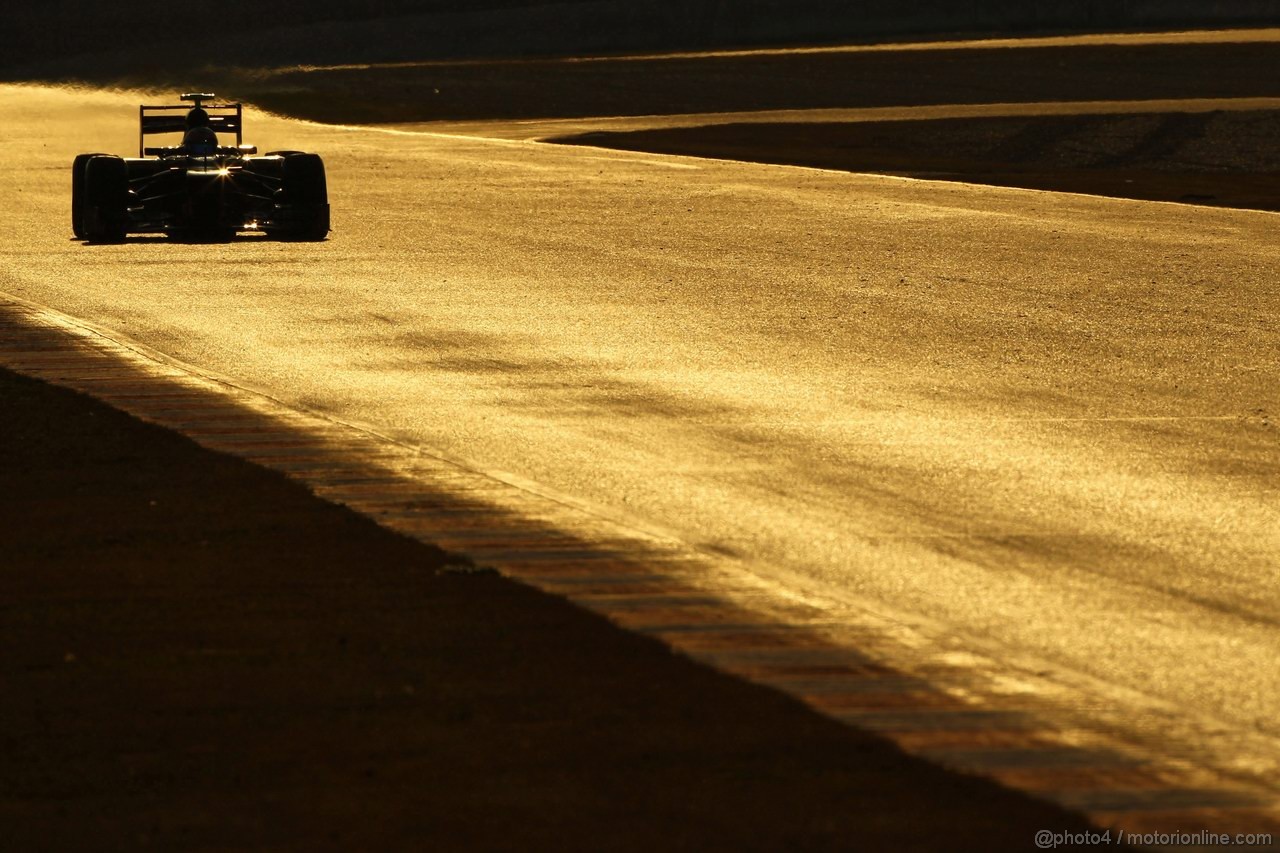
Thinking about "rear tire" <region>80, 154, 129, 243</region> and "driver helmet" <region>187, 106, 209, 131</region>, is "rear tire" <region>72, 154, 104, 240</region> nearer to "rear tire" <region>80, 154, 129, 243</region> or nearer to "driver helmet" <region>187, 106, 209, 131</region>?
"rear tire" <region>80, 154, 129, 243</region>

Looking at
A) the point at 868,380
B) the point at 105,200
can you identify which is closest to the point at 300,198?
the point at 105,200

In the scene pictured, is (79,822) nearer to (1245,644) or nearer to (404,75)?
(1245,644)

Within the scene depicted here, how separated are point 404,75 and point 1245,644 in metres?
61.1

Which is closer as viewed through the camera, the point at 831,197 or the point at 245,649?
the point at 245,649

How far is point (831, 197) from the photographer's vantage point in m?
25.9

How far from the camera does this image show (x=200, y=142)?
21.1 m

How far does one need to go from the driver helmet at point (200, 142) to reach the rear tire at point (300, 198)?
71 cm

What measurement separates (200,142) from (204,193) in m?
0.69

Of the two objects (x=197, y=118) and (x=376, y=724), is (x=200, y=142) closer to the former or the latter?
(x=197, y=118)

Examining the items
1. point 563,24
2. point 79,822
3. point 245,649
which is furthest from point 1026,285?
point 563,24

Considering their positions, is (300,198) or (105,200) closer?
(105,200)

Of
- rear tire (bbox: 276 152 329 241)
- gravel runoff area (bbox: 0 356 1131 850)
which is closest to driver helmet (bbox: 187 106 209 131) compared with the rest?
rear tire (bbox: 276 152 329 241)

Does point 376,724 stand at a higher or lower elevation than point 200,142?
lower

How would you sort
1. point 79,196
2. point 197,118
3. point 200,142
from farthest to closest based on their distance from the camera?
point 197,118, point 200,142, point 79,196
